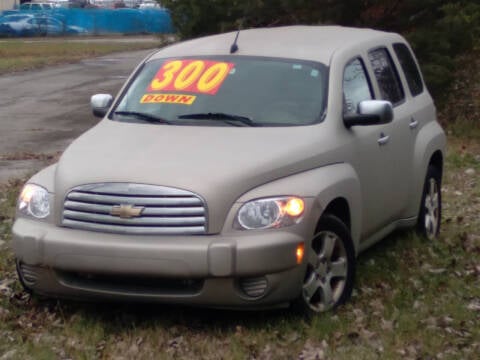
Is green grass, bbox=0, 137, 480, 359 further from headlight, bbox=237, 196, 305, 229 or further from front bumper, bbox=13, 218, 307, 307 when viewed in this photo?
headlight, bbox=237, 196, 305, 229

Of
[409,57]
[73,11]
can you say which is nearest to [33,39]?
[73,11]

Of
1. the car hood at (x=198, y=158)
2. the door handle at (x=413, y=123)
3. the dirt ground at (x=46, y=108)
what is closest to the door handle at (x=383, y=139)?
the door handle at (x=413, y=123)

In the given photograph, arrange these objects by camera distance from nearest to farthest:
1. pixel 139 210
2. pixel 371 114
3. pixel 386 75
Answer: pixel 139 210 → pixel 371 114 → pixel 386 75

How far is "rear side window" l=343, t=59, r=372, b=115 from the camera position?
7195 mm

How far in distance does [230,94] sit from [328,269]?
1.37 metres

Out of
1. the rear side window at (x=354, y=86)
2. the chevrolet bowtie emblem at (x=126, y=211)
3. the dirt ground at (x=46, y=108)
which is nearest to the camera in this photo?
Result: the chevrolet bowtie emblem at (x=126, y=211)

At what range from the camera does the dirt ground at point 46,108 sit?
14186mm

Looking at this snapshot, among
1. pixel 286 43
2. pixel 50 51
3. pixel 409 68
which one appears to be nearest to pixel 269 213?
pixel 286 43

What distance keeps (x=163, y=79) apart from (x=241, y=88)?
0.61 metres

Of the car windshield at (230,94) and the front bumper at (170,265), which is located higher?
the car windshield at (230,94)

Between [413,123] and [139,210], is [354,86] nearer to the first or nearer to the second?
[413,123]

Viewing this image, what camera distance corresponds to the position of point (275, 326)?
6.24 meters

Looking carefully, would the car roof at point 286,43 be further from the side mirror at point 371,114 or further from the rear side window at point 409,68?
the side mirror at point 371,114

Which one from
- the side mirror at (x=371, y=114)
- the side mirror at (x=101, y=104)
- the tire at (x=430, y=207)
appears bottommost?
the tire at (x=430, y=207)
